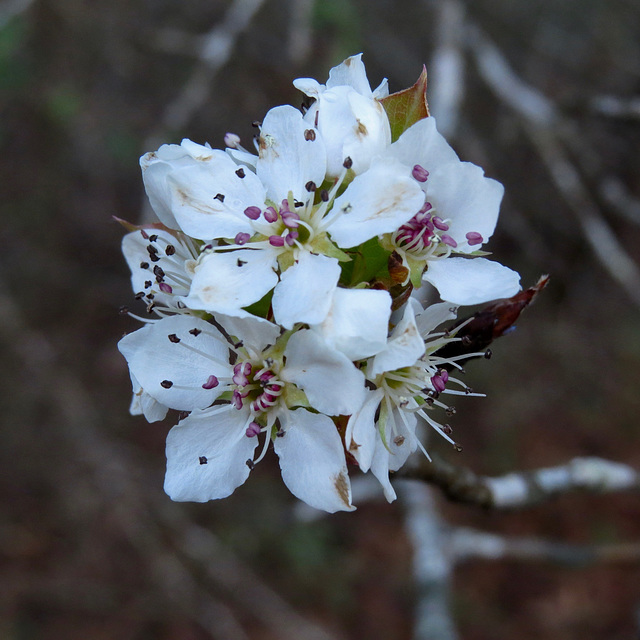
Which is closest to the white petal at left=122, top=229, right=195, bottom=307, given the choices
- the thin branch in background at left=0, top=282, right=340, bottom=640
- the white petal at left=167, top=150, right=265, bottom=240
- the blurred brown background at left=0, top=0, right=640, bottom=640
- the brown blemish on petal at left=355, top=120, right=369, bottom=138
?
the white petal at left=167, top=150, right=265, bottom=240

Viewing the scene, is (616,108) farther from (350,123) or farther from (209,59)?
(209,59)

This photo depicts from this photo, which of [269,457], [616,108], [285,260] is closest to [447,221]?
[285,260]

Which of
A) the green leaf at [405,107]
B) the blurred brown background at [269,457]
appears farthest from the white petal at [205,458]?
the blurred brown background at [269,457]

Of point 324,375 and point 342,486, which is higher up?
point 324,375

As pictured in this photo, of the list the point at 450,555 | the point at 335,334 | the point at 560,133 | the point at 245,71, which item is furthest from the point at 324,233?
the point at 245,71

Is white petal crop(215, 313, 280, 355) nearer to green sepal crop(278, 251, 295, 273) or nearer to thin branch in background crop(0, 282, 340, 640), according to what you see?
green sepal crop(278, 251, 295, 273)

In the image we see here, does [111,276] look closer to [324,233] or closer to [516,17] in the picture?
[516,17]
